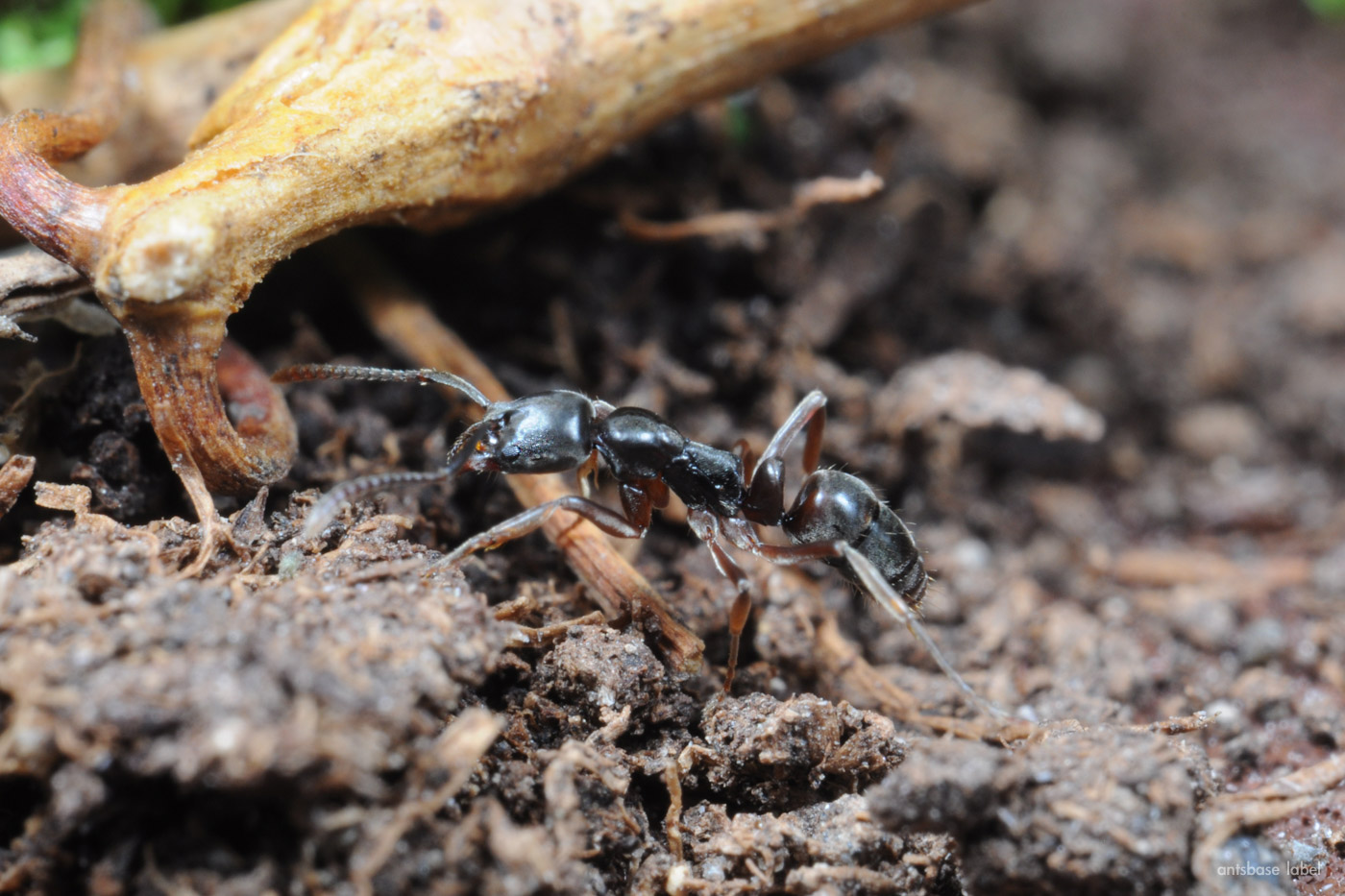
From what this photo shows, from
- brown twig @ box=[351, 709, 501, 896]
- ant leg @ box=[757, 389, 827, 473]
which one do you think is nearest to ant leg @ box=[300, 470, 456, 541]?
brown twig @ box=[351, 709, 501, 896]

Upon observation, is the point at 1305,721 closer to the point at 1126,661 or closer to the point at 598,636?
the point at 1126,661

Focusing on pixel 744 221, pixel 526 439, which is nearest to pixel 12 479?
pixel 526 439

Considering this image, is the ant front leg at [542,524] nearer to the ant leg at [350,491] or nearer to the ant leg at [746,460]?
the ant leg at [350,491]

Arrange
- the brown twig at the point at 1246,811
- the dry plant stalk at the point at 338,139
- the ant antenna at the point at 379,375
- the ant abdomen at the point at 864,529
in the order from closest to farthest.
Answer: the brown twig at the point at 1246,811 < the dry plant stalk at the point at 338,139 < the ant antenna at the point at 379,375 < the ant abdomen at the point at 864,529

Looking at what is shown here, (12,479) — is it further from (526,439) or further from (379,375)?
(526,439)

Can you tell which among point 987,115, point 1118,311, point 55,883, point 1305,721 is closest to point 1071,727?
point 1305,721

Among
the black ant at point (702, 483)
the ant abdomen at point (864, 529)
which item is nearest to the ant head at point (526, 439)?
the black ant at point (702, 483)
